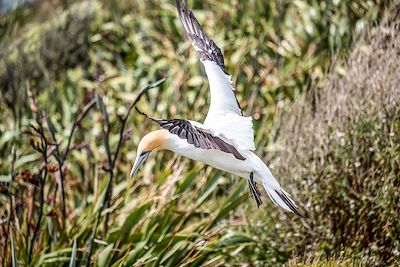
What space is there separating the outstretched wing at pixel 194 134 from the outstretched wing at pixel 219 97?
0.12m

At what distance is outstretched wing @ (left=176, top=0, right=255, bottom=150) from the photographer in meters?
5.49

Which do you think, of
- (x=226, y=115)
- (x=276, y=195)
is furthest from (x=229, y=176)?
(x=276, y=195)

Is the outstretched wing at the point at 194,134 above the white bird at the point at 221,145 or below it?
above

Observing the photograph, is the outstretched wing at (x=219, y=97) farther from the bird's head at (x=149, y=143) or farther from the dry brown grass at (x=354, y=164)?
the dry brown grass at (x=354, y=164)

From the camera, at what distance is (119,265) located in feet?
20.4

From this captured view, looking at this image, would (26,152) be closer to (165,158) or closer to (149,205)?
(165,158)

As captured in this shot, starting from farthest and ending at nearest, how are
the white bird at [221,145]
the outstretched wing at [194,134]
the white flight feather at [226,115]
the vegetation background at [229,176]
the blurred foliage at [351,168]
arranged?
the vegetation background at [229,176] < the blurred foliage at [351,168] < the white flight feather at [226,115] < the white bird at [221,145] < the outstretched wing at [194,134]

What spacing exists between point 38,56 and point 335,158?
5415 millimetres

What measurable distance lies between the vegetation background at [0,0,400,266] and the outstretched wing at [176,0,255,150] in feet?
1.29

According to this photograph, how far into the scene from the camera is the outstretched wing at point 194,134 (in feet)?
16.4

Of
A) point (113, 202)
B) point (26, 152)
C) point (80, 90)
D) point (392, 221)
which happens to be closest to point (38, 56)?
point (80, 90)

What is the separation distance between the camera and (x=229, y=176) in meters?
8.02

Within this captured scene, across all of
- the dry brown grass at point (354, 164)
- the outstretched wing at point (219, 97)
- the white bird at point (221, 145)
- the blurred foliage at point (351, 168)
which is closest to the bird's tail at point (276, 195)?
the white bird at point (221, 145)

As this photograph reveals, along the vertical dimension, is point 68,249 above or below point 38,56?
above
